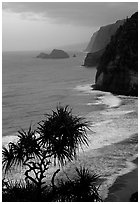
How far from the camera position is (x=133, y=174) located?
71.6 feet

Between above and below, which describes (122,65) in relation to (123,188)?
above

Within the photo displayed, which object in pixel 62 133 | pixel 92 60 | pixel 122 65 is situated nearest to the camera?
pixel 62 133

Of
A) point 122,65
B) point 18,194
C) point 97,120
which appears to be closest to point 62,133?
point 18,194

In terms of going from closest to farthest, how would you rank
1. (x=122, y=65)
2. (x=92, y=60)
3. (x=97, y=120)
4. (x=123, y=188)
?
(x=123, y=188), (x=97, y=120), (x=122, y=65), (x=92, y=60)

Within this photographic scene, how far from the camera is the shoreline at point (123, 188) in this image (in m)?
18.2

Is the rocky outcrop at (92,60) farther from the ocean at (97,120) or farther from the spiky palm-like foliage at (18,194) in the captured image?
the spiky palm-like foliage at (18,194)

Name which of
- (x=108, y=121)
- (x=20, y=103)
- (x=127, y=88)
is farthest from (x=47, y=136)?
(x=127, y=88)

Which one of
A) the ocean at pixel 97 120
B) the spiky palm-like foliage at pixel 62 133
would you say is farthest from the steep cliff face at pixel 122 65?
the spiky palm-like foliage at pixel 62 133

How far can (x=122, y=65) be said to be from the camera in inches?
2717

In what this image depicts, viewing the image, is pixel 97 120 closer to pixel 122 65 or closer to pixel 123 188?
pixel 123 188

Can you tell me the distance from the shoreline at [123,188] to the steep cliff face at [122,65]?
41749 mm

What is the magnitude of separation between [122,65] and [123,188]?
5140 cm

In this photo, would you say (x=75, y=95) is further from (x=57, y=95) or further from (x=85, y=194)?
(x=85, y=194)

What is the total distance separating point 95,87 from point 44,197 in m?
64.6
